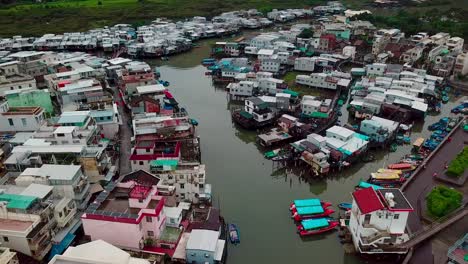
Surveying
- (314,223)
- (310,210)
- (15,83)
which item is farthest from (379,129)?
(15,83)

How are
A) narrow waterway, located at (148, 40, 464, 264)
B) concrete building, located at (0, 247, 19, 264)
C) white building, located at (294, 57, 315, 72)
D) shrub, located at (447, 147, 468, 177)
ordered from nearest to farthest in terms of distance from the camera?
1. concrete building, located at (0, 247, 19, 264)
2. narrow waterway, located at (148, 40, 464, 264)
3. shrub, located at (447, 147, 468, 177)
4. white building, located at (294, 57, 315, 72)

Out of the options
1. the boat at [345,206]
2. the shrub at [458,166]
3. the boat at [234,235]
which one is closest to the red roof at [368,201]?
the boat at [345,206]

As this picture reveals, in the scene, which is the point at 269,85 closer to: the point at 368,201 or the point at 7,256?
the point at 368,201

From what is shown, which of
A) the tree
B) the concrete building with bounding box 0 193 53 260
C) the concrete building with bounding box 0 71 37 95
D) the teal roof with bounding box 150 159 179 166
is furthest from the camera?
the tree

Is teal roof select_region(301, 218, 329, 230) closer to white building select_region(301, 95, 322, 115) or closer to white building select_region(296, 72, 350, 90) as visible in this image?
white building select_region(301, 95, 322, 115)

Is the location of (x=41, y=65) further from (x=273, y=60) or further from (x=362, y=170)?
(x=362, y=170)

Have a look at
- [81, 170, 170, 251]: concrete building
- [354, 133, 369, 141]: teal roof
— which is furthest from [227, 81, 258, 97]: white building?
[81, 170, 170, 251]: concrete building
